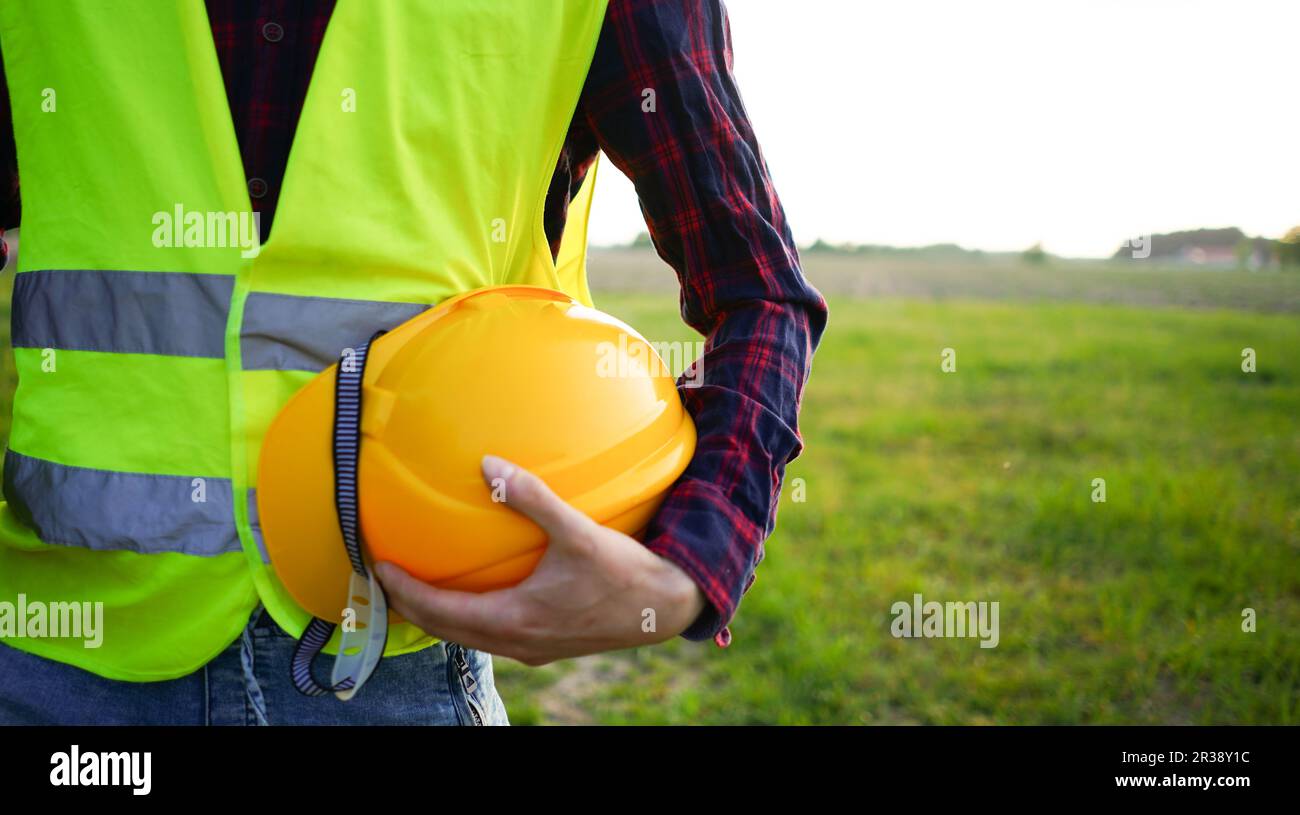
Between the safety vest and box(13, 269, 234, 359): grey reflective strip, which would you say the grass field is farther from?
box(13, 269, 234, 359): grey reflective strip

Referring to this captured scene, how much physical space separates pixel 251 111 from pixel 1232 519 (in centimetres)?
609

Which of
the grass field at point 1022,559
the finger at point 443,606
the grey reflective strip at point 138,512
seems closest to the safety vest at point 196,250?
the grey reflective strip at point 138,512

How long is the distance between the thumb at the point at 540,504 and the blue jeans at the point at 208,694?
0.40m

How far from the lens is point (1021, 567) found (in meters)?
5.05

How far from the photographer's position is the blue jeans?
1208mm

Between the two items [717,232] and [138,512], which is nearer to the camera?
[138,512]

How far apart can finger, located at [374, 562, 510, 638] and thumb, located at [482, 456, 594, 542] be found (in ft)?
0.36

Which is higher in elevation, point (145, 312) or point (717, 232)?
point (717, 232)

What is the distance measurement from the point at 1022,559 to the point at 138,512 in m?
4.92
